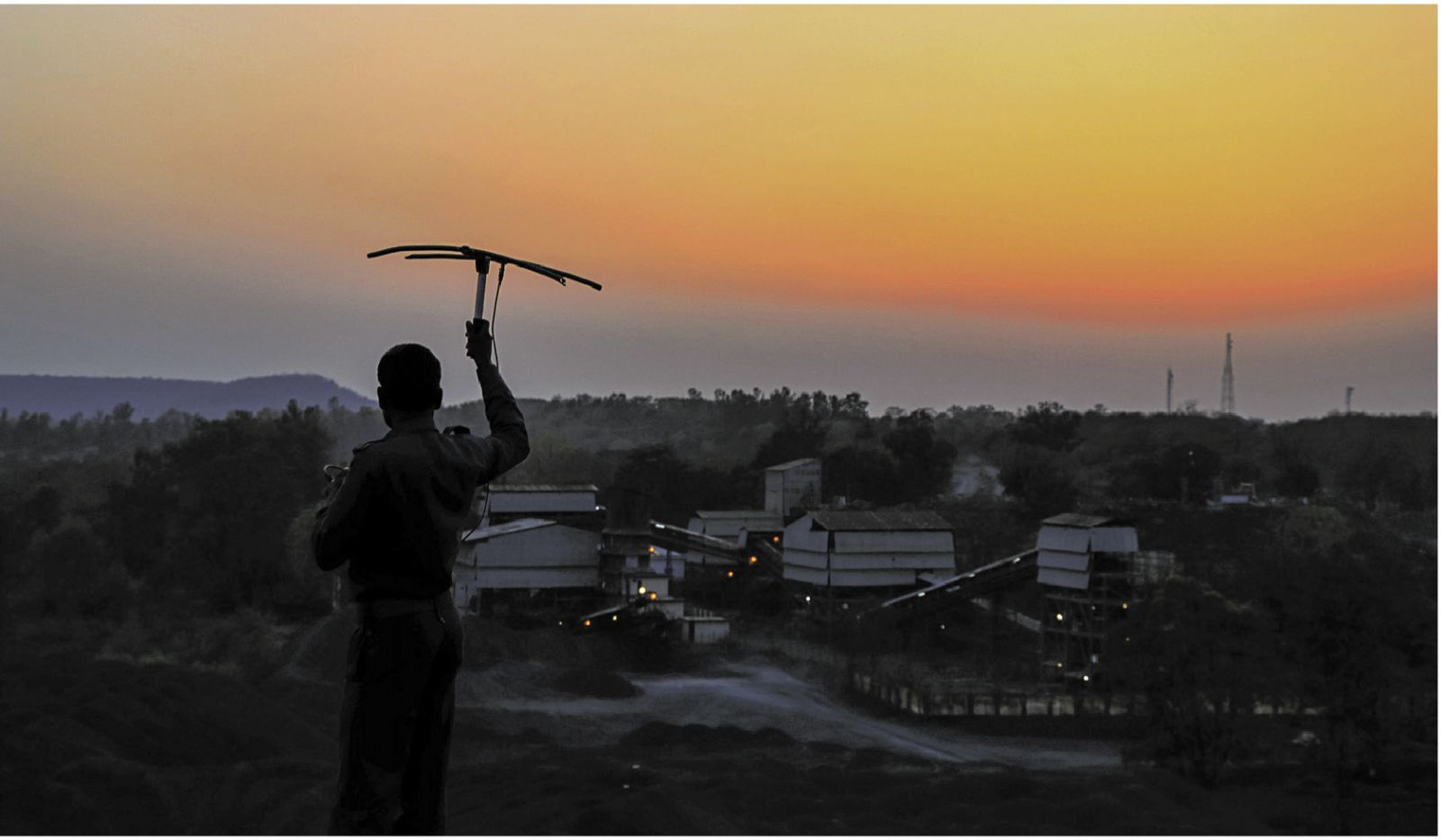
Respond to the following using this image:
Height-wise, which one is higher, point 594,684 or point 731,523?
point 731,523

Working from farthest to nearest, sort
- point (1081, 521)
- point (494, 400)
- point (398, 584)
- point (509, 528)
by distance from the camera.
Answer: point (509, 528)
point (1081, 521)
point (494, 400)
point (398, 584)

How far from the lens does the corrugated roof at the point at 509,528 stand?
50.8 m

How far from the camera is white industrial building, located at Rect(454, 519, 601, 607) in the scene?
5076 cm

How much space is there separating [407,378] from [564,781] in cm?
2685

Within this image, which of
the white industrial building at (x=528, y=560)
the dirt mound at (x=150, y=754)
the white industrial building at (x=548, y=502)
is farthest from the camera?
the white industrial building at (x=548, y=502)

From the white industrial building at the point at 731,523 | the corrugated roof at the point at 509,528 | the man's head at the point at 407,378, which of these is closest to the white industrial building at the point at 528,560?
the corrugated roof at the point at 509,528

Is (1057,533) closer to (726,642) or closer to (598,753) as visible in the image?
(726,642)

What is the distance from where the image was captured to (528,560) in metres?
51.5

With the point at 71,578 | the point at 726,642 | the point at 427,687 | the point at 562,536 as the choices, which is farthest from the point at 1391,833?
the point at 71,578

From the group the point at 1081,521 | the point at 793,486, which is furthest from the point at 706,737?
the point at 793,486

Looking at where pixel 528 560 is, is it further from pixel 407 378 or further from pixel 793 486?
pixel 407 378

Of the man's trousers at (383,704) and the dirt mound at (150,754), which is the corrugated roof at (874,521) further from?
the man's trousers at (383,704)

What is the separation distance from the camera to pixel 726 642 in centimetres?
4978

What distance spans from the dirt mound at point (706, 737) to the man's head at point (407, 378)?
108 ft
